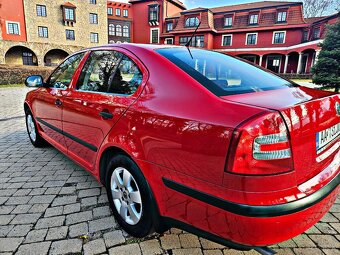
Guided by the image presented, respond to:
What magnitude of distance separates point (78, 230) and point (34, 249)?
14.4 inches

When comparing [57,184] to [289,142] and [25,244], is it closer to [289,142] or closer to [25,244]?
[25,244]

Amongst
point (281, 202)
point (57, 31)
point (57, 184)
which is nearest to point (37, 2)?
point (57, 31)

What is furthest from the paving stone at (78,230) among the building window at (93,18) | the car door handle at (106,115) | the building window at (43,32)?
the building window at (93,18)

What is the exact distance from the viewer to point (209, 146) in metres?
1.43

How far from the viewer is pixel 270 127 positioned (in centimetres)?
133

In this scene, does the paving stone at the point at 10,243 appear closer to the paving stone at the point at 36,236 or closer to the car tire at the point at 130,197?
the paving stone at the point at 36,236

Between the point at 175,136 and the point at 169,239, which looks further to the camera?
the point at 169,239

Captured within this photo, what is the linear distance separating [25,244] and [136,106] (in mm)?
1504

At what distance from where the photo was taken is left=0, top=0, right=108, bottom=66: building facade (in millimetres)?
32562

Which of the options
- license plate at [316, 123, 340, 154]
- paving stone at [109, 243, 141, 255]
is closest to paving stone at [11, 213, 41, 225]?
paving stone at [109, 243, 141, 255]

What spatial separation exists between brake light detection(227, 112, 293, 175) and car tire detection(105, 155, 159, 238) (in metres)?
0.82

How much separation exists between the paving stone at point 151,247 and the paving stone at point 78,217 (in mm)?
672

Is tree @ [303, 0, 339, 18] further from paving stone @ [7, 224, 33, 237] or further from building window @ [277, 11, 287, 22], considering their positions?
paving stone @ [7, 224, 33, 237]

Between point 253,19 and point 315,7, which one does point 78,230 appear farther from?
point 315,7
